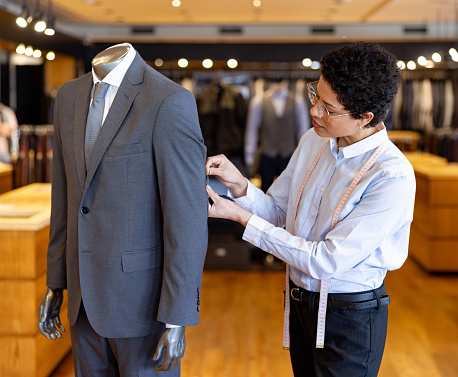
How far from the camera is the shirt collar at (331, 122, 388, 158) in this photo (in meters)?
1.74

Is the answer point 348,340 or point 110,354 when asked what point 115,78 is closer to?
point 110,354

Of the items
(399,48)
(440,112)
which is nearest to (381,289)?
(399,48)

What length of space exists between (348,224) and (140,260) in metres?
0.59

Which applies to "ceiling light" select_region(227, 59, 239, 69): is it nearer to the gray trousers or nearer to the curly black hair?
the curly black hair

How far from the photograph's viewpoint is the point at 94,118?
158cm

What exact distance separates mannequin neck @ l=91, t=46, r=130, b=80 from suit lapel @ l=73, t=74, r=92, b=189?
60 mm

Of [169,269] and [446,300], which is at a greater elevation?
[169,269]

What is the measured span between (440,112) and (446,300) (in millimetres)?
7384

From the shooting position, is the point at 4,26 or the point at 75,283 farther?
the point at 4,26

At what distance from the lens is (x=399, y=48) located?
33.1ft

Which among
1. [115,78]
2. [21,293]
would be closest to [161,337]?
[115,78]

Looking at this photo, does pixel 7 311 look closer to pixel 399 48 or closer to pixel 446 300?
pixel 446 300

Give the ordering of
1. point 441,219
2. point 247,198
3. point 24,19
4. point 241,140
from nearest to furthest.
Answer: point 247,198, point 24,19, point 441,219, point 241,140

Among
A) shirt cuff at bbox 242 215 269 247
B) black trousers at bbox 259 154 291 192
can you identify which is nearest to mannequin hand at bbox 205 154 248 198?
shirt cuff at bbox 242 215 269 247
